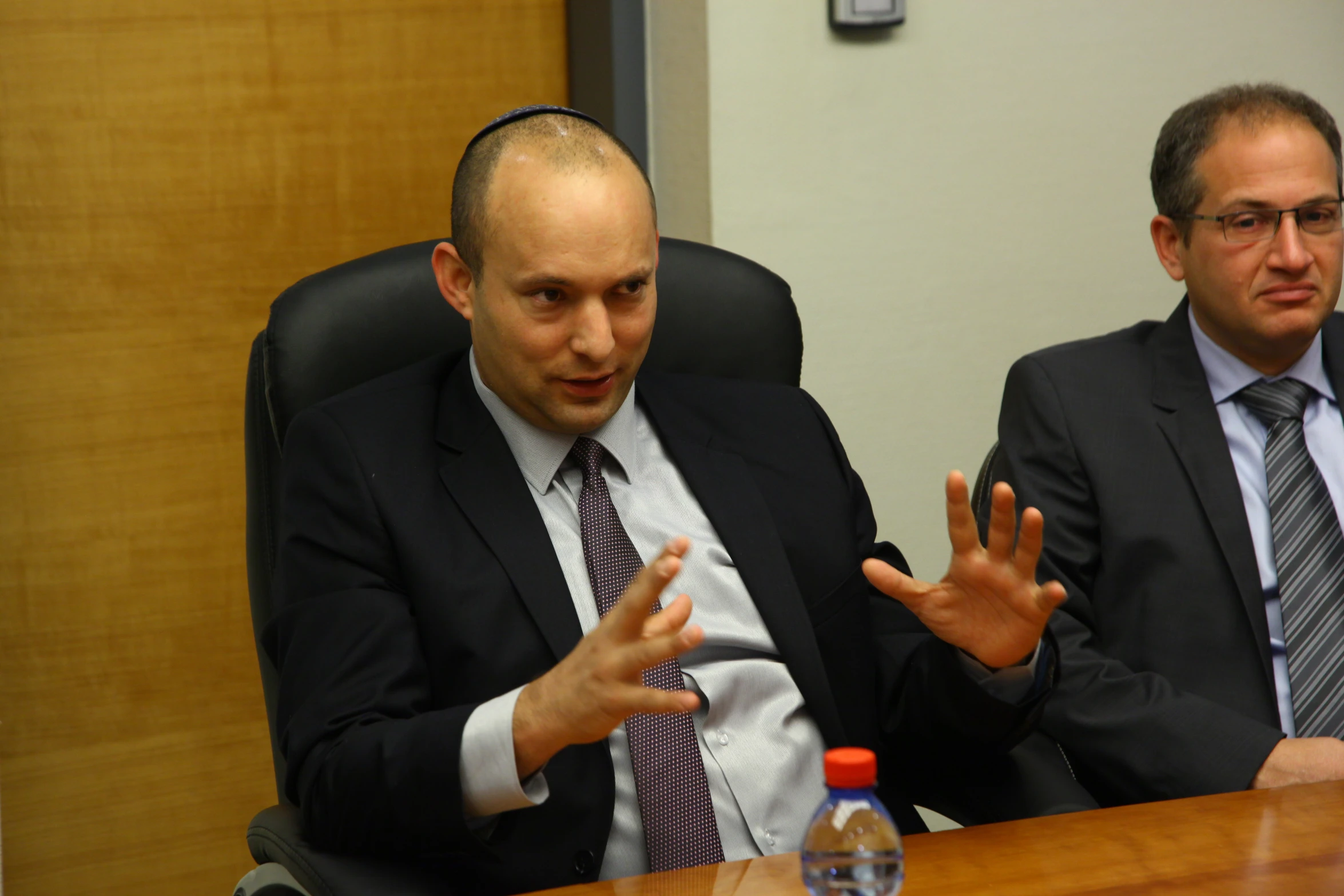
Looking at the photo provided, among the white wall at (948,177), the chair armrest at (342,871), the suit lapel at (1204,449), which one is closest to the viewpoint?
the chair armrest at (342,871)

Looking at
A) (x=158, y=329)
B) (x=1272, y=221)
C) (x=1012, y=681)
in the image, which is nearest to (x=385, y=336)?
(x=1012, y=681)

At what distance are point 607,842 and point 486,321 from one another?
2.00ft

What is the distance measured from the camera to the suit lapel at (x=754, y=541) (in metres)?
1.65

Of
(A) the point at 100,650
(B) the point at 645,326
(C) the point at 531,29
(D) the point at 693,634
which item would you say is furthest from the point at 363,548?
(C) the point at 531,29

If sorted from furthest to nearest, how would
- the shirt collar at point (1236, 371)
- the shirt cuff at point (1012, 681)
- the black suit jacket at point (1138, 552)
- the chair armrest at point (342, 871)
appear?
the shirt collar at point (1236, 371), the black suit jacket at point (1138, 552), the shirt cuff at point (1012, 681), the chair armrest at point (342, 871)

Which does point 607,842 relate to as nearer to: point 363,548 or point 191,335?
point 363,548

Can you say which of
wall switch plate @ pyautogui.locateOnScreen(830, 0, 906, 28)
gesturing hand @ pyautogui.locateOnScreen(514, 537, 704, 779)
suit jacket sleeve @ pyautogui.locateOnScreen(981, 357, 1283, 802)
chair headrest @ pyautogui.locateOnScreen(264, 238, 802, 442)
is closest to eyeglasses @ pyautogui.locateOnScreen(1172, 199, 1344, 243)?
suit jacket sleeve @ pyautogui.locateOnScreen(981, 357, 1283, 802)

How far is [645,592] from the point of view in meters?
1.20

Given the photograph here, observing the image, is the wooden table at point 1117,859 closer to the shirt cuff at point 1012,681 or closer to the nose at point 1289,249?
the shirt cuff at point 1012,681

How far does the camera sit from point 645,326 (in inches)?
64.6

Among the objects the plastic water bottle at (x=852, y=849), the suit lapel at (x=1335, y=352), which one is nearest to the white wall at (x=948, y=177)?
the suit lapel at (x=1335, y=352)

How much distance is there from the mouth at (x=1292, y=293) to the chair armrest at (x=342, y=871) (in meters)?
1.35

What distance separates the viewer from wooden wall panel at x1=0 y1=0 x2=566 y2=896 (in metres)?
2.50

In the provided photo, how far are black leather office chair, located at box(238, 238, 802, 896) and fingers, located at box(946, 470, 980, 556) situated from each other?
0.60 metres
